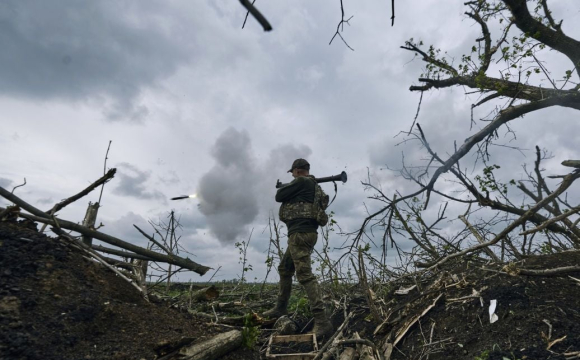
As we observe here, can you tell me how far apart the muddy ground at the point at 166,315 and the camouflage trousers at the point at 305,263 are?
1.23 meters

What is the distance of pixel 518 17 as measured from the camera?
7.34 metres

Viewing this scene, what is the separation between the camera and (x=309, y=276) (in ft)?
21.1

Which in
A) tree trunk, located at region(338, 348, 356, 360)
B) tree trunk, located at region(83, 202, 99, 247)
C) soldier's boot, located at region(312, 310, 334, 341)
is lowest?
tree trunk, located at region(338, 348, 356, 360)

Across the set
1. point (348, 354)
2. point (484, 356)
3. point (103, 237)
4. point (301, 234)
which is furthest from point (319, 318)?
point (103, 237)

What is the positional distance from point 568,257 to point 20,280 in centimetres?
604

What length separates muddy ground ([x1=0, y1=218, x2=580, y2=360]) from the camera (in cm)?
325

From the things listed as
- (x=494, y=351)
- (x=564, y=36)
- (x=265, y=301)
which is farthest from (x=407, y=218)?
(x=564, y=36)

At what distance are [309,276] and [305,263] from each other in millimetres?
216

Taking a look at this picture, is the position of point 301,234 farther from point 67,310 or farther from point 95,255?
point 67,310

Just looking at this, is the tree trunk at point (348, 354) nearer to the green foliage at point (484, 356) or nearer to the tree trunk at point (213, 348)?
the tree trunk at point (213, 348)

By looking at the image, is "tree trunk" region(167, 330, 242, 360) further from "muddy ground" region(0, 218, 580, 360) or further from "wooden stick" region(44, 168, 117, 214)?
"wooden stick" region(44, 168, 117, 214)

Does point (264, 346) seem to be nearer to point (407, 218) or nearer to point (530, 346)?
point (407, 218)

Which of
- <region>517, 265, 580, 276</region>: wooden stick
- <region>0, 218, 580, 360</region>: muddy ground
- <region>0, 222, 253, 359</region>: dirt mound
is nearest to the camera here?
<region>0, 222, 253, 359</region>: dirt mound

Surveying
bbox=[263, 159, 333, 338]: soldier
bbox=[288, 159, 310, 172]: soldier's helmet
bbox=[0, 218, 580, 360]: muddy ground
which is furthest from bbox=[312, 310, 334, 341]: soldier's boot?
bbox=[288, 159, 310, 172]: soldier's helmet
